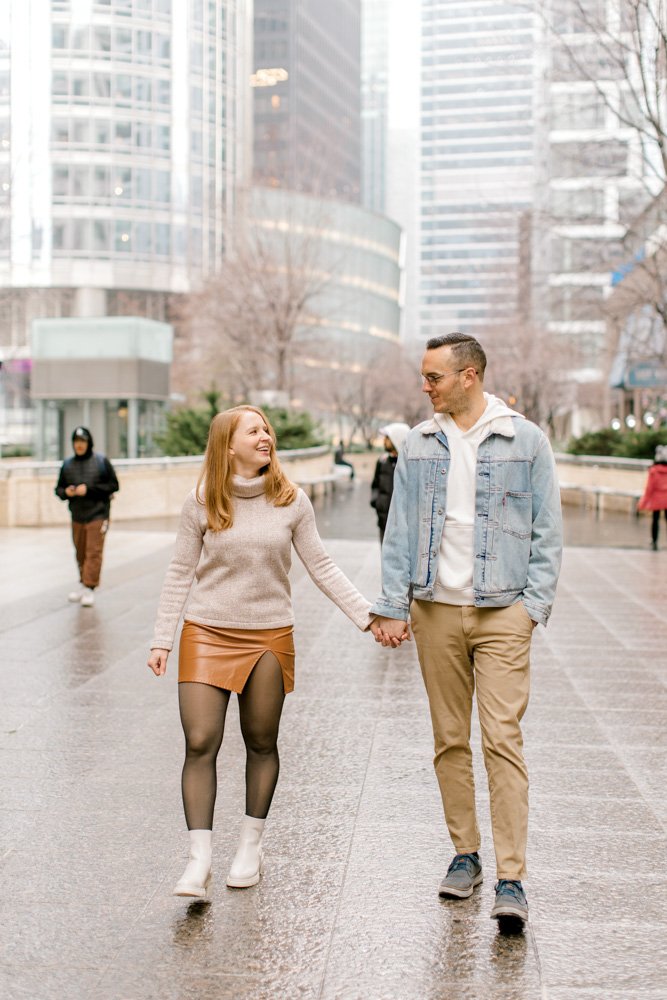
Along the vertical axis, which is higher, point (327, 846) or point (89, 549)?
point (89, 549)

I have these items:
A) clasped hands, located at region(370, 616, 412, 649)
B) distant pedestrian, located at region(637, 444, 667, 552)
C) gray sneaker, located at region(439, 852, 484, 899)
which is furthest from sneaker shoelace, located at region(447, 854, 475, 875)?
distant pedestrian, located at region(637, 444, 667, 552)

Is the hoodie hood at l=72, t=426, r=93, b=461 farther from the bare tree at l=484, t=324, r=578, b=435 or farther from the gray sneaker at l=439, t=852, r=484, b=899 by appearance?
the bare tree at l=484, t=324, r=578, b=435

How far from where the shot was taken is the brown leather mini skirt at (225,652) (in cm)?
429

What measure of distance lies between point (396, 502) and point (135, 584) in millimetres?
9514

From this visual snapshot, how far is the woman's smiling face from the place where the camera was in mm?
4379

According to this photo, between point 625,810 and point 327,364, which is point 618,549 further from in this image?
point 327,364

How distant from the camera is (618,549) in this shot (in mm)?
19297

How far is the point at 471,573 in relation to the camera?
4254mm

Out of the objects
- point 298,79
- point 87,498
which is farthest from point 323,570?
point 298,79

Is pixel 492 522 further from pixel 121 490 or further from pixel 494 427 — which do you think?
pixel 121 490

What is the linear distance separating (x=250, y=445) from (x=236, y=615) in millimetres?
586

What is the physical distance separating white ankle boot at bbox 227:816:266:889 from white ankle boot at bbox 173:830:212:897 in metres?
0.15

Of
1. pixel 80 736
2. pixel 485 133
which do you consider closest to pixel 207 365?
pixel 80 736

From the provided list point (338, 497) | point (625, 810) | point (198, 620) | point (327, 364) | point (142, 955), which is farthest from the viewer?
point (327, 364)
